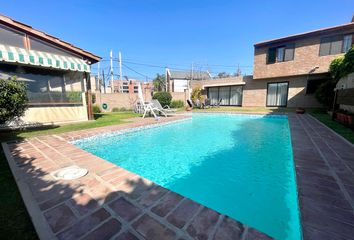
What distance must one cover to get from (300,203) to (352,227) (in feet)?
1.70

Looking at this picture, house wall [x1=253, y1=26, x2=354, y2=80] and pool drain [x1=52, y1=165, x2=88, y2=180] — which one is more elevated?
house wall [x1=253, y1=26, x2=354, y2=80]

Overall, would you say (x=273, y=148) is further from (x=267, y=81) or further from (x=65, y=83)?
(x=267, y=81)

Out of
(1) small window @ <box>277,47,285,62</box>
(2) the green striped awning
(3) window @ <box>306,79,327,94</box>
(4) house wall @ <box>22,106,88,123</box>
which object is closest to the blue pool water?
(4) house wall @ <box>22,106,88,123</box>

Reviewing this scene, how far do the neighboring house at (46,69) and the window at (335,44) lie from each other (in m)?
19.1

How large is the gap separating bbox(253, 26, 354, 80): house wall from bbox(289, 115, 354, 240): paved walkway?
14.0 meters

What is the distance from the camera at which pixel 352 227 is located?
1910 millimetres

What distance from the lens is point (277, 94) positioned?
1828 centimetres

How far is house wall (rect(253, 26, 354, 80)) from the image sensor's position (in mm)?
14734

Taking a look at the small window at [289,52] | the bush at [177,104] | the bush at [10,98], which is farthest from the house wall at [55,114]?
the small window at [289,52]

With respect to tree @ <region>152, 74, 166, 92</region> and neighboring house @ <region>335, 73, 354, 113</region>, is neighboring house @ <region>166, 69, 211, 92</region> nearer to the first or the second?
tree @ <region>152, 74, 166, 92</region>

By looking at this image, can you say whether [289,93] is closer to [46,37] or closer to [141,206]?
[141,206]

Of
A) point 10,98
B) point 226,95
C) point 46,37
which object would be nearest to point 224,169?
point 10,98

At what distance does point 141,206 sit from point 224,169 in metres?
3.06

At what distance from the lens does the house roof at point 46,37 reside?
770cm
